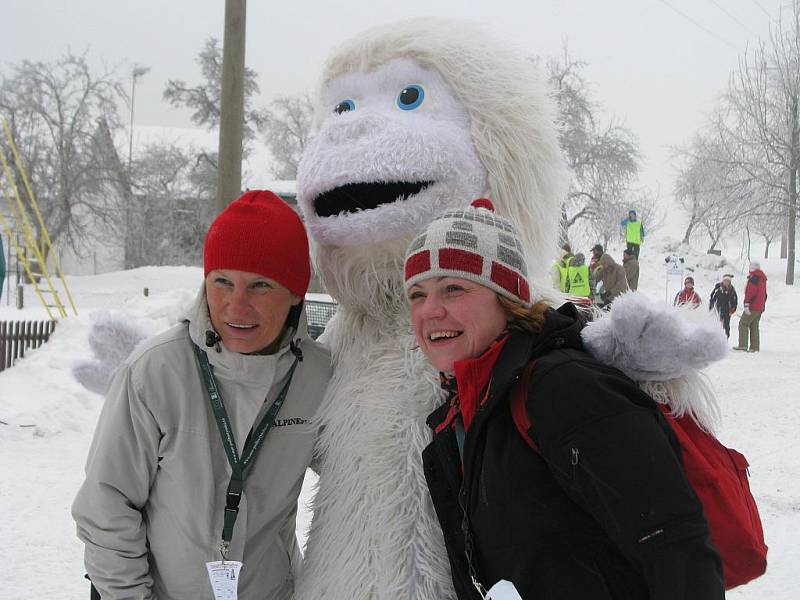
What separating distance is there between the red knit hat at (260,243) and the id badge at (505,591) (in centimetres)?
103

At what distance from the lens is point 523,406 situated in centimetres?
143

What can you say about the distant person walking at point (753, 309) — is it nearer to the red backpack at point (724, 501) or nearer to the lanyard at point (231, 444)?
the red backpack at point (724, 501)

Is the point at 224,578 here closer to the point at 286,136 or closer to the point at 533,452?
the point at 533,452

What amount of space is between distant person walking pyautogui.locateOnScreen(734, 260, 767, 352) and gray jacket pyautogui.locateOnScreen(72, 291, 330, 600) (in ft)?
43.4

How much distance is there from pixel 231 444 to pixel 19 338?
28.2 ft

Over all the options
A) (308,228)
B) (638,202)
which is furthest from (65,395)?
(638,202)

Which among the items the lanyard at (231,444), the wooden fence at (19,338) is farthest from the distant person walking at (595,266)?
the lanyard at (231,444)

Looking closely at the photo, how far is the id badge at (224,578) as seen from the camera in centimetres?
179

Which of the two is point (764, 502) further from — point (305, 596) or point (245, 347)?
point (245, 347)

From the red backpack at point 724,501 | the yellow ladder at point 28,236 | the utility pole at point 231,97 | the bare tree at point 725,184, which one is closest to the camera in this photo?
the red backpack at point 724,501

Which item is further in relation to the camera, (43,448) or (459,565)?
(43,448)

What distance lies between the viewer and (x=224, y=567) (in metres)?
1.79

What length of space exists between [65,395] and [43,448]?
1277 millimetres

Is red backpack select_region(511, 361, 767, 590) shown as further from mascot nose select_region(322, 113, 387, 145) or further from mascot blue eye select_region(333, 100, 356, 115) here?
mascot blue eye select_region(333, 100, 356, 115)
